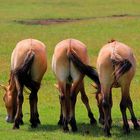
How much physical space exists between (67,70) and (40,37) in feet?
74.1

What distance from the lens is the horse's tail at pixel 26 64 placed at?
40.8ft

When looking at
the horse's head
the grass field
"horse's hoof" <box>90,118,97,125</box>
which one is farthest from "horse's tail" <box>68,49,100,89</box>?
the horse's head

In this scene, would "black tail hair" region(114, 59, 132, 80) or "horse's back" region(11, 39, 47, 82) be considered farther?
"horse's back" region(11, 39, 47, 82)

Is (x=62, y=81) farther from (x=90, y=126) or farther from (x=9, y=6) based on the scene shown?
(x=9, y=6)

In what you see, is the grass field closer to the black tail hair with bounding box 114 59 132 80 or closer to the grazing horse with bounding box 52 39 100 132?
the grazing horse with bounding box 52 39 100 132

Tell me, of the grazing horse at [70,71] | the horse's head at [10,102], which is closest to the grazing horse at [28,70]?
the horse's head at [10,102]

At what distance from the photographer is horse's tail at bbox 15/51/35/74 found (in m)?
12.4

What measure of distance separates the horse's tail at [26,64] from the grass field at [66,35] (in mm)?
1401

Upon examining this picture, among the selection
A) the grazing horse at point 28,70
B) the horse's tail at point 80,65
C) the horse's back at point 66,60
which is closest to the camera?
the horse's tail at point 80,65

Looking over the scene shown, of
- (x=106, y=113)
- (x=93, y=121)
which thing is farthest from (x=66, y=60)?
(x=93, y=121)

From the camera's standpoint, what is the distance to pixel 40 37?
34656 mm

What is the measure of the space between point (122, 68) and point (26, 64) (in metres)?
2.44

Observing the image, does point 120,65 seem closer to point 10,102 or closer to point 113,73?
point 113,73

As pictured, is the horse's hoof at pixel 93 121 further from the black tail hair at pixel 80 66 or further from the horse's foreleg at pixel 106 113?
the horse's foreleg at pixel 106 113
